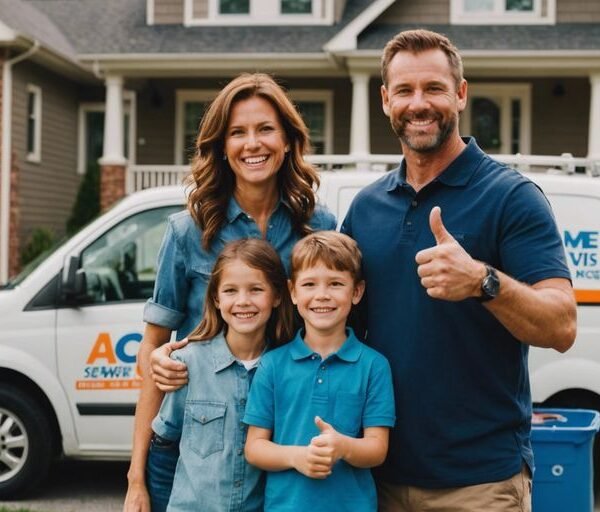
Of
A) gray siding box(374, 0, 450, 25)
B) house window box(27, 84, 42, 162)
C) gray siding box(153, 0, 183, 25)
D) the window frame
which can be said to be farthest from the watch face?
house window box(27, 84, 42, 162)

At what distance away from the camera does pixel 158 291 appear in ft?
9.99

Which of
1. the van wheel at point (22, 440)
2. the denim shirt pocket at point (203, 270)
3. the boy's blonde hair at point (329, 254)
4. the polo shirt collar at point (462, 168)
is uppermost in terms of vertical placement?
the polo shirt collar at point (462, 168)

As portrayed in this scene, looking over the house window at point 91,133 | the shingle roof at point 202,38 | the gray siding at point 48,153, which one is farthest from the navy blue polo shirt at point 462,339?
the house window at point 91,133

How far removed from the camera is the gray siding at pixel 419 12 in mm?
16625

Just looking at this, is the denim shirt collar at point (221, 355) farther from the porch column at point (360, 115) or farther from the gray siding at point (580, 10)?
the gray siding at point (580, 10)

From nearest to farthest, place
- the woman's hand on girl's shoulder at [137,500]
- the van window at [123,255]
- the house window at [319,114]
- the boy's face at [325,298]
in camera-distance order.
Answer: the boy's face at [325,298]
the woman's hand on girl's shoulder at [137,500]
the van window at [123,255]
the house window at [319,114]

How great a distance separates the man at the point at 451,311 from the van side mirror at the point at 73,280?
11.3 ft

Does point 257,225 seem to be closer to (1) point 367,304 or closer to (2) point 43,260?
(1) point 367,304

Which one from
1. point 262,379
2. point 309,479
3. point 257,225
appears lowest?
point 309,479

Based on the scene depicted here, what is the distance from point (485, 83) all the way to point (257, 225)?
1510 cm

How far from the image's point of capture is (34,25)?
18.4 meters

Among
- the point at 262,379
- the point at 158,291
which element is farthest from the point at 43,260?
the point at 262,379

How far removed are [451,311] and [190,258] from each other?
34.5 inches

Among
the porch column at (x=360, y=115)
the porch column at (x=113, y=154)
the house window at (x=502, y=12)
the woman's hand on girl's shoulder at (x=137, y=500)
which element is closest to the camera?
the woman's hand on girl's shoulder at (x=137, y=500)
